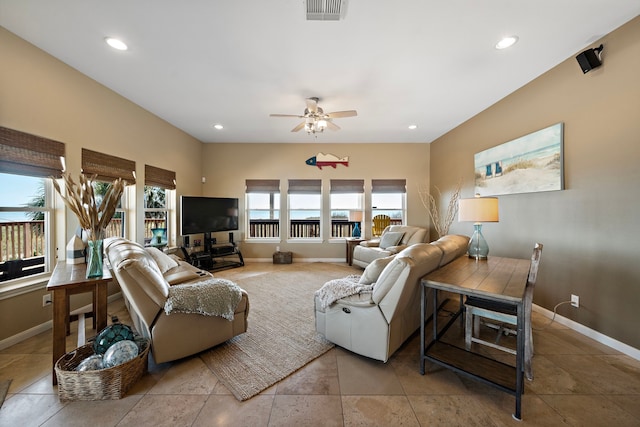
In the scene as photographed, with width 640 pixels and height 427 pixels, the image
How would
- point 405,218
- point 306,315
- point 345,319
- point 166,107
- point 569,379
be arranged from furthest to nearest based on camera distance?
point 405,218
point 166,107
point 306,315
point 345,319
point 569,379

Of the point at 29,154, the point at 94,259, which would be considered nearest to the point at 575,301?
the point at 94,259

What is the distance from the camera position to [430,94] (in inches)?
128

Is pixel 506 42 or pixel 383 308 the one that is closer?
pixel 383 308

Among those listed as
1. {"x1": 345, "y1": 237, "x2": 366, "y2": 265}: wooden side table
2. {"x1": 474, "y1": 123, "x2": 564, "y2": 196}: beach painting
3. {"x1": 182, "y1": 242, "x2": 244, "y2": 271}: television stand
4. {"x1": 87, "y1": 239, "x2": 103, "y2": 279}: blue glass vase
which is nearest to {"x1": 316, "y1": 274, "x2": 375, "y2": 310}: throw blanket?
{"x1": 87, "y1": 239, "x2": 103, "y2": 279}: blue glass vase

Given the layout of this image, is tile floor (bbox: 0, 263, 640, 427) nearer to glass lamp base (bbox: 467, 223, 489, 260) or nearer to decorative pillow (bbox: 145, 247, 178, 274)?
glass lamp base (bbox: 467, 223, 489, 260)

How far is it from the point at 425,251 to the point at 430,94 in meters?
2.43

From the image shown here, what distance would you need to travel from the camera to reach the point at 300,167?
560 centimetres

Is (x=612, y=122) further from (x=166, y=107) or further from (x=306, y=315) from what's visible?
(x=166, y=107)

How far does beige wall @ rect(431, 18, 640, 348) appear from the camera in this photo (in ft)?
6.71

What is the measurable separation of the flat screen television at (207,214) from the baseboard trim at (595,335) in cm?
520

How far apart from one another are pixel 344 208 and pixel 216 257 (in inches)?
119

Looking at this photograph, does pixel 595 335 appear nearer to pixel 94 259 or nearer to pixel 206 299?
pixel 206 299

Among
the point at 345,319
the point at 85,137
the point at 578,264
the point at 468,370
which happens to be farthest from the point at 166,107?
the point at 578,264

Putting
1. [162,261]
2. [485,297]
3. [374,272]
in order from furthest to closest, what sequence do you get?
[162,261]
[374,272]
[485,297]
